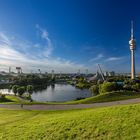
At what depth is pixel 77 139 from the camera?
9.53 m

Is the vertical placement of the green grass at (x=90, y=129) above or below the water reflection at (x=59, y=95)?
above

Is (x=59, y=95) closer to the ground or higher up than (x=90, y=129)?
closer to the ground

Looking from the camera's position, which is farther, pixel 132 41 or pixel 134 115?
pixel 132 41

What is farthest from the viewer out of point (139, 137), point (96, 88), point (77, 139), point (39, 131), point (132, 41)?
point (132, 41)

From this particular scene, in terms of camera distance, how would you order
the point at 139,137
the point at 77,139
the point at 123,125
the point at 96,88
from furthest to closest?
the point at 96,88 < the point at 123,125 < the point at 77,139 < the point at 139,137

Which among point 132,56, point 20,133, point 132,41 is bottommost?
point 20,133

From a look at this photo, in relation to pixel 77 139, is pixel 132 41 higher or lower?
higher

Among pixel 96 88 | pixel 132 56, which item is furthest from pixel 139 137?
pixel 132 56

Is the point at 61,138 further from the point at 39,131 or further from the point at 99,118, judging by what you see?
the point at 99,118

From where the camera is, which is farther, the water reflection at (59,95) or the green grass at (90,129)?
the water reflection at (59,95)

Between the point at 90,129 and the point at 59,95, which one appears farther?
the point at 59,95

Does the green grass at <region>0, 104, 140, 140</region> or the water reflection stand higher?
the green grass at <region>0, 104, 140, 140</region>

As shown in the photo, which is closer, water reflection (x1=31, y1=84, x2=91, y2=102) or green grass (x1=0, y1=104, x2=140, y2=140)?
green grass (x1=0, y1=104, x2=140, y2=140)

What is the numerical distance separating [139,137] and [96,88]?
5599 cm
